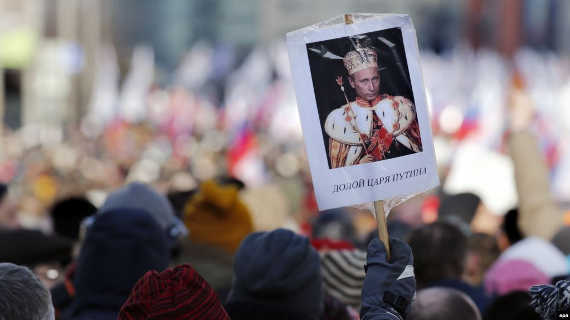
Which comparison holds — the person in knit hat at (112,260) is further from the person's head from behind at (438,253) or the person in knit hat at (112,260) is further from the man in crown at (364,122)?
the person's head from behind at (438,253)

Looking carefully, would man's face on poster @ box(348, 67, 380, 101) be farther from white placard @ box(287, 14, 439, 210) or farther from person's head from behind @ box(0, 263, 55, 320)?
person's head from behind @ box(0, 263, 55, 320)

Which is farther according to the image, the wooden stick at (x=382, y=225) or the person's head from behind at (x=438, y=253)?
the person's head from behind at (x=438, y=253)

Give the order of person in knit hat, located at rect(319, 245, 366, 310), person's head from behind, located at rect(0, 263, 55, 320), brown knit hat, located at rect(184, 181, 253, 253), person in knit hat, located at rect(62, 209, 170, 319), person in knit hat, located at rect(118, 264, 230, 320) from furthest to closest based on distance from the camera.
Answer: brown knit hat, located at rect(184, 181, 253, 253), person in knit hat, located at rect(319, 245, 366, 310), person in knit hat, located at rect(62, 209, 170, 319), person in knit hat, located at rect(118, 264, 230, 320), person's head from behind, located at rect(0, 263, 55, 320)

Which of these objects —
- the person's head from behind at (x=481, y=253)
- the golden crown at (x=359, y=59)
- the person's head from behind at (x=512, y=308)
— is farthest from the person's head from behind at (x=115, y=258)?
the person's head from behind at (x=481, y=253)

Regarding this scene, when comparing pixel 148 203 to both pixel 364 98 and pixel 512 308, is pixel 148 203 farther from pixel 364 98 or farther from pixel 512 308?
pixel 364 98

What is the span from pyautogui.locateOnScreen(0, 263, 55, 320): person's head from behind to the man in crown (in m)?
1.05

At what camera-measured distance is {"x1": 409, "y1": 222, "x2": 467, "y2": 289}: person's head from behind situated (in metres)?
6.00

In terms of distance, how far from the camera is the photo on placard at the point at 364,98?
4.20 metres

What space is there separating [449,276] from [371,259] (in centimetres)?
201

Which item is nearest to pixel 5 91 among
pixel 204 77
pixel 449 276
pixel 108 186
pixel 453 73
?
pixel 204 77

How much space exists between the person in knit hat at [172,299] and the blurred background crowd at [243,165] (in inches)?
26.4

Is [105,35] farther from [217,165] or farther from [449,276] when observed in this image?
[449,276]

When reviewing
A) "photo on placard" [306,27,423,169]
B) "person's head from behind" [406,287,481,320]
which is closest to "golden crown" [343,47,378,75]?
"photo on placard" [306,27,423,169]

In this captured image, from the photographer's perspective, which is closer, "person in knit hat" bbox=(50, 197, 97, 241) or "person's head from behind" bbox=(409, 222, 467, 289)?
"person's head from behind" bbox=(409, 222, 467, 289)
